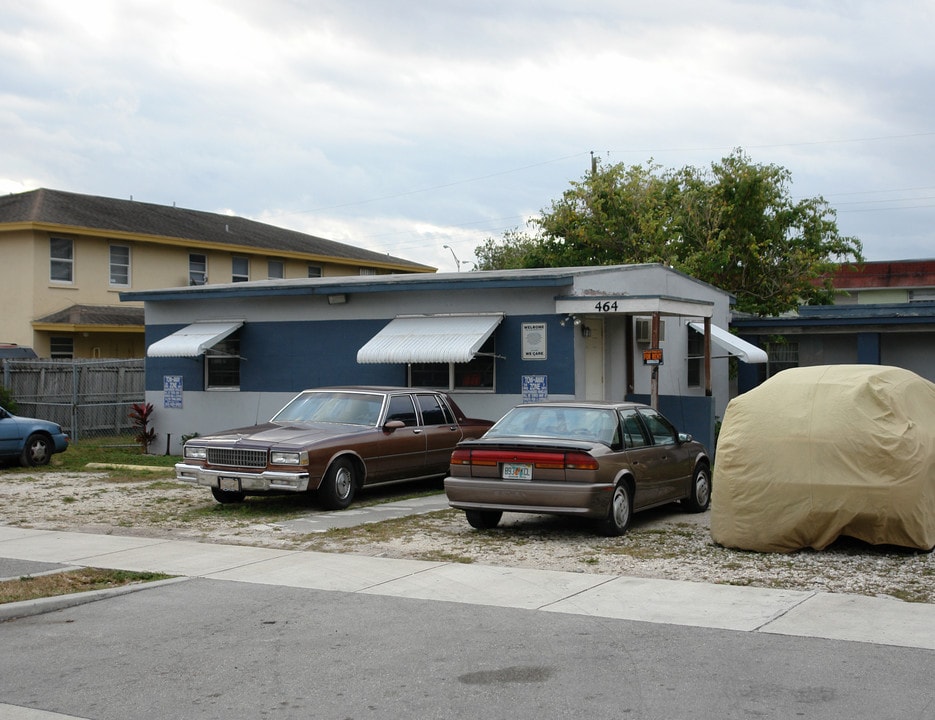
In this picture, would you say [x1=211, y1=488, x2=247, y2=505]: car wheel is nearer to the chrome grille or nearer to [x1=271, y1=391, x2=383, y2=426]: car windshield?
the chrome grille

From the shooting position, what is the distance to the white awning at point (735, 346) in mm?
20781

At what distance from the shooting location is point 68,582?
368 inches

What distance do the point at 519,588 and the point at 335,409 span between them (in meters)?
Answer: 6.58

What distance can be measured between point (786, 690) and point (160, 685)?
3589 mm

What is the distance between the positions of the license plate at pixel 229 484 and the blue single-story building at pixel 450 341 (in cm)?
555

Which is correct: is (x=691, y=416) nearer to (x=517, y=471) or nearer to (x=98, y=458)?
(x=517, y=471)

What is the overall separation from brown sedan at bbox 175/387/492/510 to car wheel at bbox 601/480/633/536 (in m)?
3.91

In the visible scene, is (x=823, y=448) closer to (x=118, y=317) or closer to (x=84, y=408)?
(x=84, y=408)

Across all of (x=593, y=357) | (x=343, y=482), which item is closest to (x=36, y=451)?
(x=343, y=482)

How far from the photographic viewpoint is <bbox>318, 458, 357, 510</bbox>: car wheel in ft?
44.5

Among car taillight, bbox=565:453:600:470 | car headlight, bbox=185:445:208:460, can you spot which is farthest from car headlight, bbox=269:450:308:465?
car taillight, bbox=565:453:600:470

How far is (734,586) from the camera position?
29.0 feet

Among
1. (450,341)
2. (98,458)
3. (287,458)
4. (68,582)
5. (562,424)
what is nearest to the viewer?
(68,582)

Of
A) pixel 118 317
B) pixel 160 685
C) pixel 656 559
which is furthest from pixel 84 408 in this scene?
pixel 160 685
